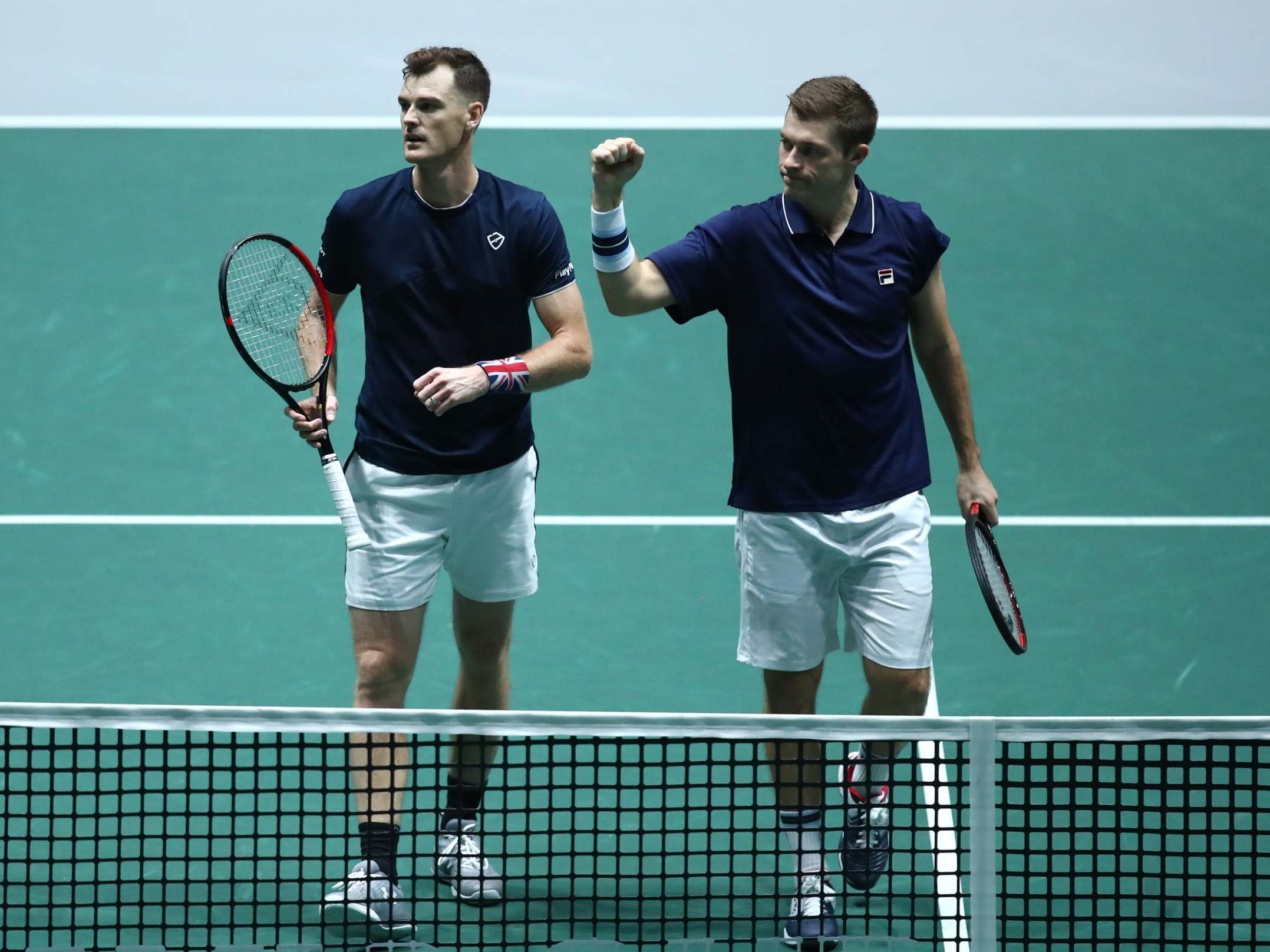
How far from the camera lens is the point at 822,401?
3.74 m

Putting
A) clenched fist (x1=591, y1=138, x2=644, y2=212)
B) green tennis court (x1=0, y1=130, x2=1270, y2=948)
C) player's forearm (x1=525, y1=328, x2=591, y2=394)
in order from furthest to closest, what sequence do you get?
1. green tennis court (x1=0, y1=130, x2=1270, y2=948)
2. player's forearm (x1=525, y1=328, x2=591, y2=394)
3. clenched fist (x1=591, y1=138, x2=644, y2=212)

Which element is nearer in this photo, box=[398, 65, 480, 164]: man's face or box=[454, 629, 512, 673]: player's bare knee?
box=[398, 65, 480, 164]: man's face

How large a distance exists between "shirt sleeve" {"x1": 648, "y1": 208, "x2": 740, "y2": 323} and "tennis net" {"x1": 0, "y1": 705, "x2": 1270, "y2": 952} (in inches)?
40.6

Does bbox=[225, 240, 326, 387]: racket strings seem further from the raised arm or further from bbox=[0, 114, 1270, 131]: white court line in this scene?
bbox=[0, 114, 1270, 131]: white court line

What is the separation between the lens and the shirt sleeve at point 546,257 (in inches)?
151

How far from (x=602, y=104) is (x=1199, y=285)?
2.70 metres

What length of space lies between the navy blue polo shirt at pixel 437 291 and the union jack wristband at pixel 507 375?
2.5 inches

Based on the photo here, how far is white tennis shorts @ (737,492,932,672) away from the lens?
12.4ft

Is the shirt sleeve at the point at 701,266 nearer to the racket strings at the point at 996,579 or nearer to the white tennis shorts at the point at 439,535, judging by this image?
the white tennis shorts at the point at 439,535

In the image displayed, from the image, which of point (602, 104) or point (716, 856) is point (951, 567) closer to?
point (716, 856)

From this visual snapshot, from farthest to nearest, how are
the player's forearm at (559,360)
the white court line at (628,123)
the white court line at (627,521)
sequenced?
the white court line at (628,123), the white court line at (627,521), the player's forearm at (559,360)

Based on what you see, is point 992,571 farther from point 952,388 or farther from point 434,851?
point 434,851

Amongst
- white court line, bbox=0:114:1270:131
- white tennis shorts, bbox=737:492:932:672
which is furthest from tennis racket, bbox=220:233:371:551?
white court line, bbox=0:114:1270:131

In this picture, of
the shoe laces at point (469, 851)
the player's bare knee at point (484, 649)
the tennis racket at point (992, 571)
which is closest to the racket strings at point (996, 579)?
the tennis racket at point (992, 571)
